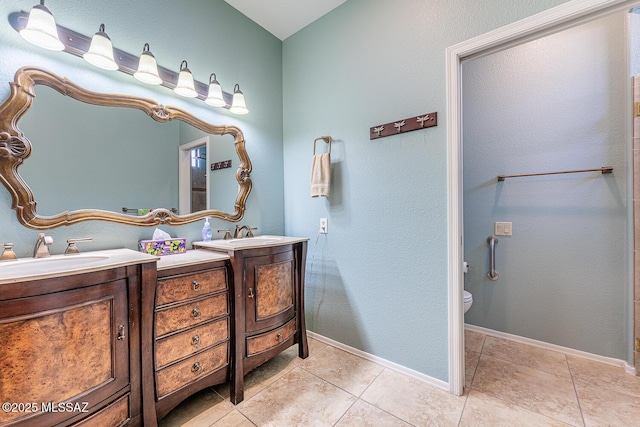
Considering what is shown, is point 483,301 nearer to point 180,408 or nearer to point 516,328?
point 516,328

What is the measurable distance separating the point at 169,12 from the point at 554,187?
10.3 feet

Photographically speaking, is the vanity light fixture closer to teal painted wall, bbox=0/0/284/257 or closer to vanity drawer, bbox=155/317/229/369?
teal painted wall, bbox=0/0/284/257

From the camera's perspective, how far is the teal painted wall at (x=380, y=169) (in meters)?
1.59

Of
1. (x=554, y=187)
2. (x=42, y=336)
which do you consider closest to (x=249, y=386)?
(x=42, y=336)

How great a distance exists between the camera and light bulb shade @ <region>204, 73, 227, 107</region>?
1859 mm

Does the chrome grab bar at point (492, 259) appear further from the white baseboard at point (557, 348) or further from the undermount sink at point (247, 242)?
the undermount sink at point (247, 242)

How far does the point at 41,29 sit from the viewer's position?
1.18 meters

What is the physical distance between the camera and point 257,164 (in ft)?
7.47

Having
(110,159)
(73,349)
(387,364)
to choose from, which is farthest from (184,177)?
(387,364)

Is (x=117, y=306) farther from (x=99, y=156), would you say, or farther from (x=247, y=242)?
(x=99, y=156)

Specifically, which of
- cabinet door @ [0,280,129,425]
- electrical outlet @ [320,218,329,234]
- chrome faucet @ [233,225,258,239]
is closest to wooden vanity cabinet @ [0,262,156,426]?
cabinet door @ [0,280,129,425]

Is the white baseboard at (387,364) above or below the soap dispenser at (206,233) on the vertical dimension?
below

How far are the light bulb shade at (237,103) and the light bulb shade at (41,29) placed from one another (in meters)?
0.98

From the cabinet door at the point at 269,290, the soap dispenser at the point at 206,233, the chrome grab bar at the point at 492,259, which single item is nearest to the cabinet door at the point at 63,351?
the cabinet door at the point at 269,290
